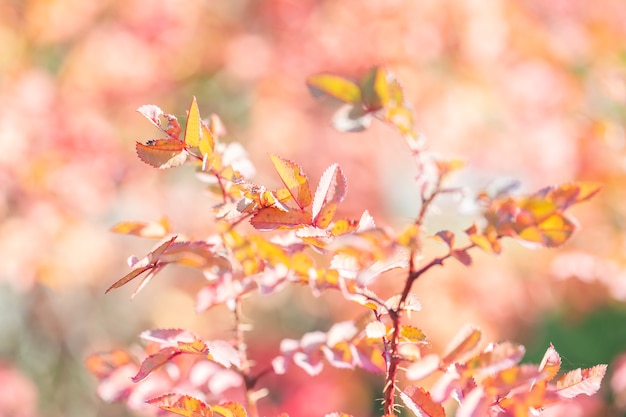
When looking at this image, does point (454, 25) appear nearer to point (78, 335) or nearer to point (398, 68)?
point (398, 68)

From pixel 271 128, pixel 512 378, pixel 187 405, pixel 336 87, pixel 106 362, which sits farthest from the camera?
pixel 271 128

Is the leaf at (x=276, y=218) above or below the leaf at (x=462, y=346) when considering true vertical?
above

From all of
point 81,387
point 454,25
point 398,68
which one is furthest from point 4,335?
point 454,25

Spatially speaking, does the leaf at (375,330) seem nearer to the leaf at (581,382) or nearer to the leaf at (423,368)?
the leaf at (423,368)

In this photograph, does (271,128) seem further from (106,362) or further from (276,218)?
(276,218)

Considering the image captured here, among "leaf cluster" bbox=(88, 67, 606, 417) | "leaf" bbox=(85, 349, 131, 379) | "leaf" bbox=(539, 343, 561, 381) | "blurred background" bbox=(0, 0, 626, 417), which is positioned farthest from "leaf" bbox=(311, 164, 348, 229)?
"blurred background" bbox=(0, 0, 626, 417)

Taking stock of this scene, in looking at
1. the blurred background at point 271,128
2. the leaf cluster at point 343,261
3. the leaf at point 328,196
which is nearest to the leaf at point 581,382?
the leaf cluster at point 343,261

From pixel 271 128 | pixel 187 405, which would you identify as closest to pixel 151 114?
pixel 187 405

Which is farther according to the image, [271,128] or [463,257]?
[271,128]
